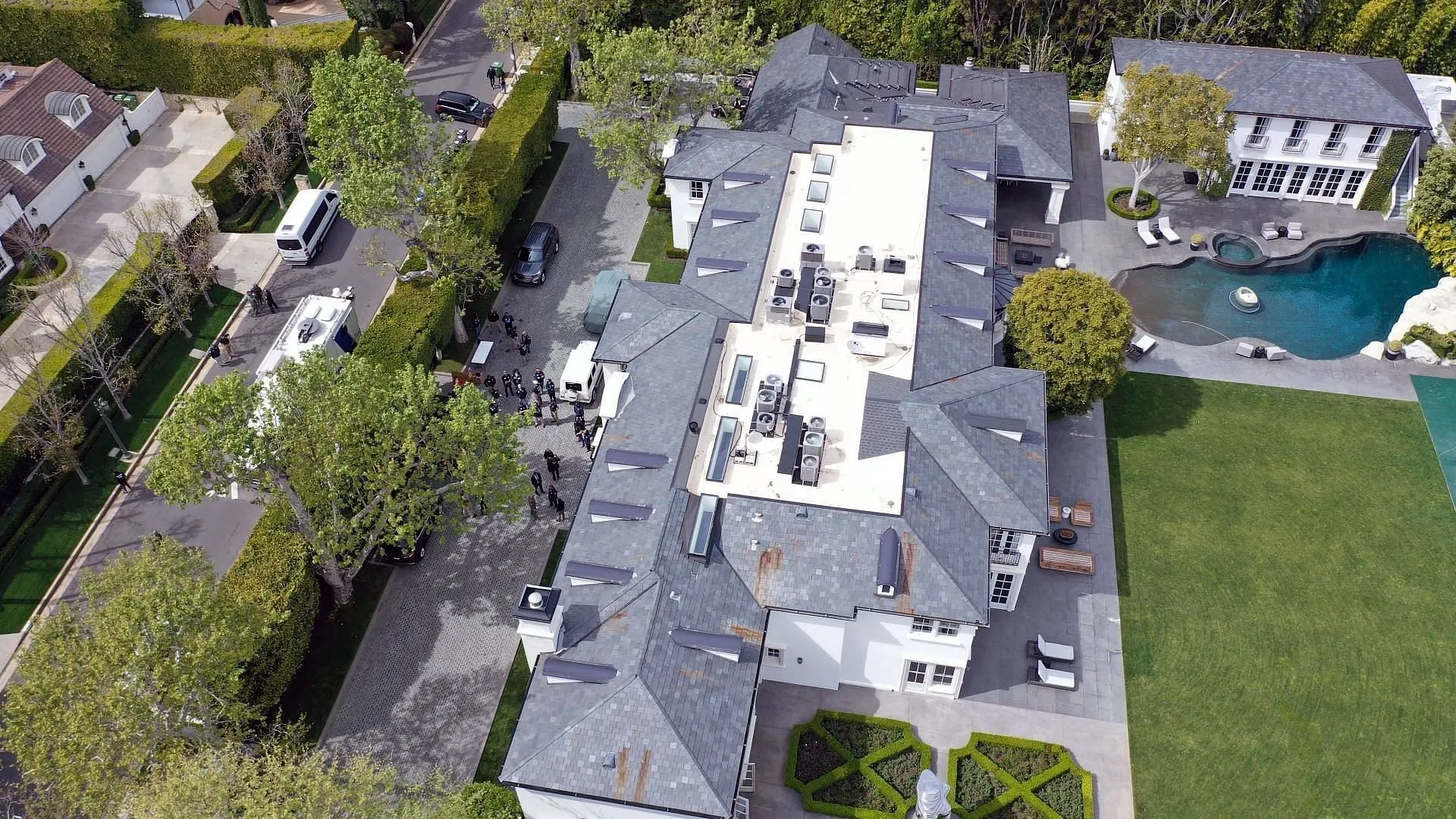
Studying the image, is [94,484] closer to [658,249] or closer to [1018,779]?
[658,249]

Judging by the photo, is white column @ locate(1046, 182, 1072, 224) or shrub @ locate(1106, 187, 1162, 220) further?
shrub @ locate(1106, 187, 1162, 220)

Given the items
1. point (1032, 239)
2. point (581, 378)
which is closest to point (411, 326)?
point (581, 378)

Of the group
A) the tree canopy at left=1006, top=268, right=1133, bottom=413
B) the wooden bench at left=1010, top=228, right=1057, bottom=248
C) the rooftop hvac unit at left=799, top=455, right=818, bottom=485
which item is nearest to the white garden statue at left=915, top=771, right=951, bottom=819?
the rooftop hvac unit at left=799, top=455, right=818, bottom=485

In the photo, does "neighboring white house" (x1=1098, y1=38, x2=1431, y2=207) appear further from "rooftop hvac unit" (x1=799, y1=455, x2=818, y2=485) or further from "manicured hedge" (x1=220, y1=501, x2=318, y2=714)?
"manicured hedge" (x1=220, y1=501, x2=318, y2=714)

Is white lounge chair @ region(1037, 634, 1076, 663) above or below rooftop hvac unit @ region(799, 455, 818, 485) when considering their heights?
below

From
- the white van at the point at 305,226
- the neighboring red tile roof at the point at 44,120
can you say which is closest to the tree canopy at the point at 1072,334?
the white van at the point at 305,226

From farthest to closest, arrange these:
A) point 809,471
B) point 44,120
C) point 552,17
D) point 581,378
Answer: point 552,17, point 44,120, point 581,378, point 809,471
